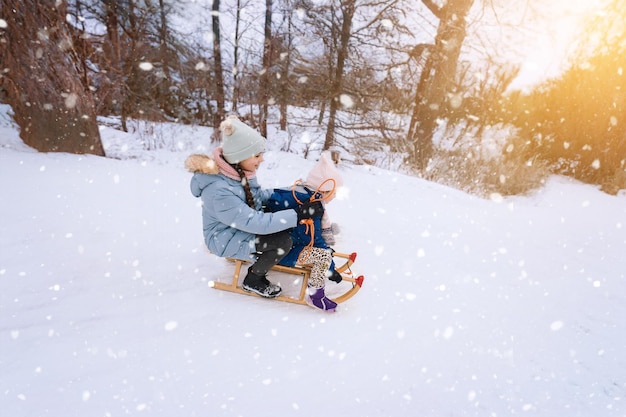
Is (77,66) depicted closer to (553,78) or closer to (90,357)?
(90,357)

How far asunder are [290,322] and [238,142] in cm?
116

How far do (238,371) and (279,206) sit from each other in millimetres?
1117

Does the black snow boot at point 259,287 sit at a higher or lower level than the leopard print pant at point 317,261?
lower

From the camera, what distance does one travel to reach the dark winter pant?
7.22 ft

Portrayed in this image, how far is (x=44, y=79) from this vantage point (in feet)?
13.8

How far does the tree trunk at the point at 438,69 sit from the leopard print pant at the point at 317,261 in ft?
18.4

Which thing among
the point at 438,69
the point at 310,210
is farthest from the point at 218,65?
the point at 310,210

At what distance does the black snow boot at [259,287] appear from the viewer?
2324mm

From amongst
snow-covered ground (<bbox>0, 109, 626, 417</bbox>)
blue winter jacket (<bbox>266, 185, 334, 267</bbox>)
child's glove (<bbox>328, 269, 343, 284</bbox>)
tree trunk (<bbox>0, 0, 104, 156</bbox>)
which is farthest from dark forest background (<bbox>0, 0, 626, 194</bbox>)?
child's glove (<bbox>328, 269, 343, 284</bbox>)

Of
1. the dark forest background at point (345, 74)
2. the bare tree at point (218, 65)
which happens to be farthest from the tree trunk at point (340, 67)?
the bare tree at point (218, 65)

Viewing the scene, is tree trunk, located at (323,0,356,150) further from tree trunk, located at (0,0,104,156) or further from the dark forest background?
tree trunk, located at (0,0,104,156)

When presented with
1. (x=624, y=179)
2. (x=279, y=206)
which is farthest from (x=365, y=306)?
(x=624, y=179)

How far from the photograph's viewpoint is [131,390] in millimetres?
1595

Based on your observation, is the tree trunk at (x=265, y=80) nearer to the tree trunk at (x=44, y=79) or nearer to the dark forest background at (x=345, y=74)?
the dark forest background at (x=345, y=74)
